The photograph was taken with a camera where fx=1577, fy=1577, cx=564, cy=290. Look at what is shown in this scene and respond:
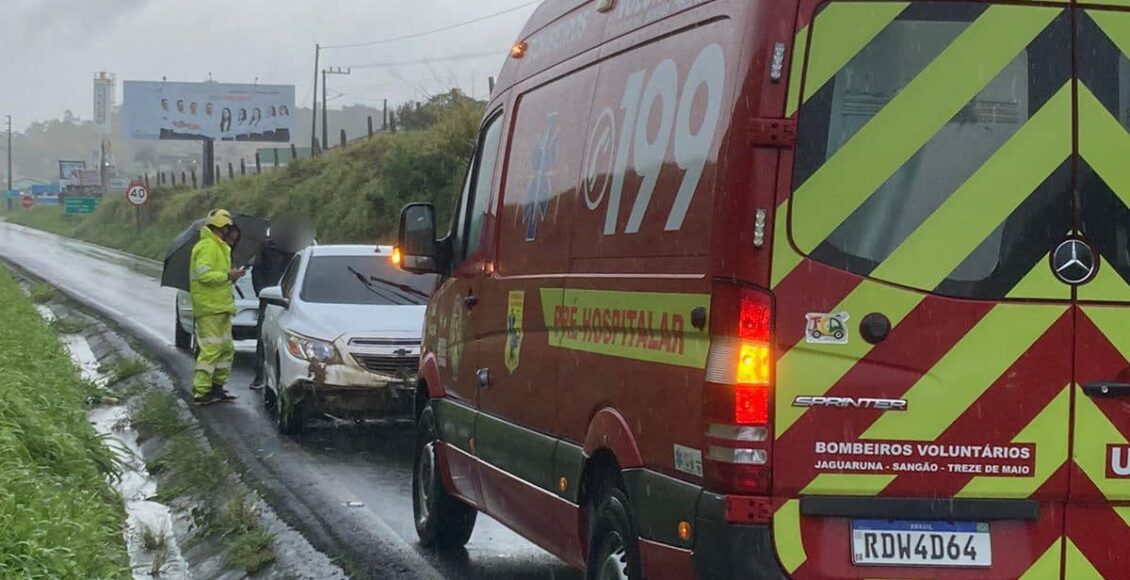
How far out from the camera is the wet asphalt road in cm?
813

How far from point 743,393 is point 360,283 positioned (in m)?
9.85

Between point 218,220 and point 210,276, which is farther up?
point 218,220

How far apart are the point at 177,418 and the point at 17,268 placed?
3282 cm

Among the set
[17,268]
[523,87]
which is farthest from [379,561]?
[17,268]

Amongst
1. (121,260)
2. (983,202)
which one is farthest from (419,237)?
(121,260)

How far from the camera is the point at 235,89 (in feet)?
266

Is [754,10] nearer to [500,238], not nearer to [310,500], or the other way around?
[500,238]

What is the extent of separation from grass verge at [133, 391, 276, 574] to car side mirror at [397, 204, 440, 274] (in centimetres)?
174

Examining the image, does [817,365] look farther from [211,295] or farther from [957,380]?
[211,295]

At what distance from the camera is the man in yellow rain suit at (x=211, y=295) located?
48.4ft

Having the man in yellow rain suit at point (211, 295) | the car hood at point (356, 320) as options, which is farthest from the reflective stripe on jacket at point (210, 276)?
the car hood at point (356, 320)

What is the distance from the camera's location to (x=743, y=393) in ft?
14.6

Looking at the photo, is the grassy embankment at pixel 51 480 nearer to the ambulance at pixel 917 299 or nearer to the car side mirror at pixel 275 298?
the car side mirror at pixel 275 298

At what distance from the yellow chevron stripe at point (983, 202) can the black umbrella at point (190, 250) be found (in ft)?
49.2
